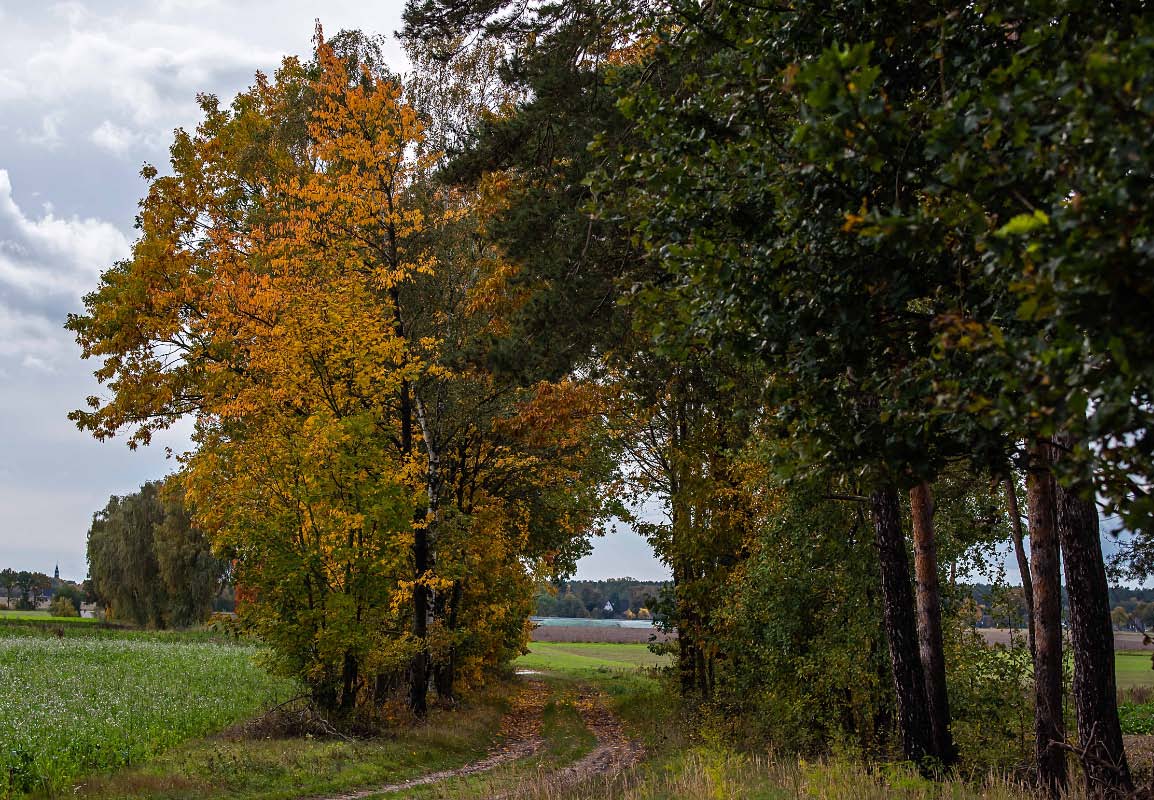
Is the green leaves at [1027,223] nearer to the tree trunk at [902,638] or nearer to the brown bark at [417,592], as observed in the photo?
the tree trunk at [902,638]

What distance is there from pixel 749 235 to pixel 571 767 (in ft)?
41.9

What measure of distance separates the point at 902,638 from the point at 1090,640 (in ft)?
8.92

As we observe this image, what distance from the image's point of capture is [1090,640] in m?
8.98

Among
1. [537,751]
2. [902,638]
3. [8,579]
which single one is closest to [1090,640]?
[902,638]

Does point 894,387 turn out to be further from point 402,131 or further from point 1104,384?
point 402,131

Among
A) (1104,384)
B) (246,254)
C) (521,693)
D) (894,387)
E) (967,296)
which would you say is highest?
(246,254)

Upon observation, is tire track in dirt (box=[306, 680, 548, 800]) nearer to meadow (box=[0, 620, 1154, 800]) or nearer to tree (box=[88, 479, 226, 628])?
meadow (box=[0, 620, 1154, 800])

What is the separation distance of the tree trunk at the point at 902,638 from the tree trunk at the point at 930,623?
30 centimetres

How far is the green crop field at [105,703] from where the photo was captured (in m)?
12.9

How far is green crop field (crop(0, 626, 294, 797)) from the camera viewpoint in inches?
508

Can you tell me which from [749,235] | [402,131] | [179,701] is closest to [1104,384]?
[749,235]

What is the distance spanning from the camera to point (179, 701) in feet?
66.5

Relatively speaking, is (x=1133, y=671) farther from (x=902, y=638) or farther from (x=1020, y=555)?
(x=902, y=638)

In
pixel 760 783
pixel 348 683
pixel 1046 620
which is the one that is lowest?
pixel 760 783
